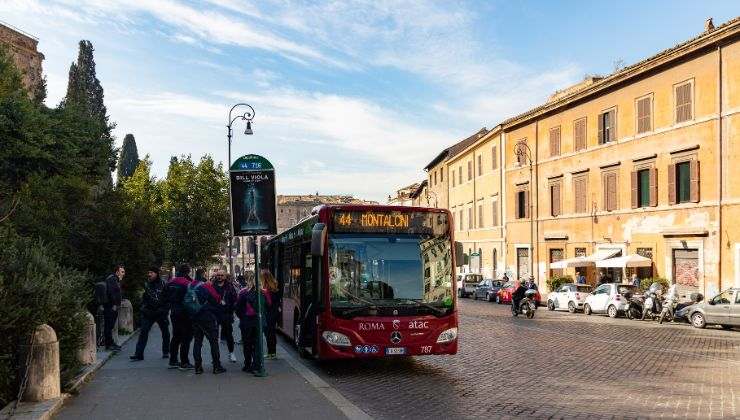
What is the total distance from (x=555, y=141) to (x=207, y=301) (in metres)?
31.2

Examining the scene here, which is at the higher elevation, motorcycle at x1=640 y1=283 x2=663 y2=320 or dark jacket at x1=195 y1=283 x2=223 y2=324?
dark jacket at x1=195 y1=283 x2=223 y2=324

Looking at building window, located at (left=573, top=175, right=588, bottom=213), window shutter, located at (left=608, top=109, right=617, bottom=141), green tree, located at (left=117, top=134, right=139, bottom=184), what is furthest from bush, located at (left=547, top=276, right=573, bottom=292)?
green tree, located at (left=117, top=134, right=139, bottom=184)

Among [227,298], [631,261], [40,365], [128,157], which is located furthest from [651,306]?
[128,157]

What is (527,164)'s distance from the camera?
42844 millimetres

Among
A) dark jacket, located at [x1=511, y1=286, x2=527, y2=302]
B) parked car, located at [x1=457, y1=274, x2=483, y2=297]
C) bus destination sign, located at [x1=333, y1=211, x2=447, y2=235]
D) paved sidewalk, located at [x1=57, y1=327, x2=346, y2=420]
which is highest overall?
bus destination sign, located at [x1=333, y1=211, x2=447, y2=235]

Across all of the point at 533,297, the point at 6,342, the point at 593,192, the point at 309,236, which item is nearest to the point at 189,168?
the point at 593,192

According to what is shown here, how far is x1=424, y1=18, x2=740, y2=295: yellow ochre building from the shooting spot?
27.3m

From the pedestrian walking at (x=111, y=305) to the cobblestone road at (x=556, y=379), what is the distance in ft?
13.6

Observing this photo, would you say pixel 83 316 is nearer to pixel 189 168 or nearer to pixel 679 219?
pixel 679 219

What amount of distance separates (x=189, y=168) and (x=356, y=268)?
43475 mm

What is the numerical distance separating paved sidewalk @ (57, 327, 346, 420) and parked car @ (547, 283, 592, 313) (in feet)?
66.2

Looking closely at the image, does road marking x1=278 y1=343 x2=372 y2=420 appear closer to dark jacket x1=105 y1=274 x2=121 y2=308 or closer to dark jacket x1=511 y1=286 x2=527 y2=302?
dark jacket x1=105 y1=274 x2=121 y2=308

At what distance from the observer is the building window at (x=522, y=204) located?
1685 inches

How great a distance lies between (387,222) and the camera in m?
12.3
